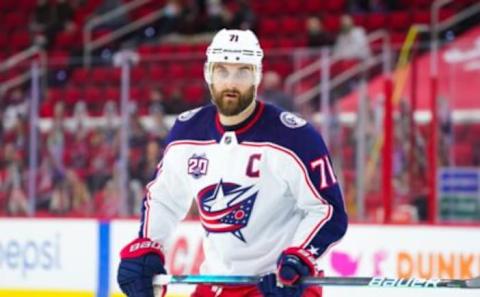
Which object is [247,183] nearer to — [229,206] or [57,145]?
[229,206]

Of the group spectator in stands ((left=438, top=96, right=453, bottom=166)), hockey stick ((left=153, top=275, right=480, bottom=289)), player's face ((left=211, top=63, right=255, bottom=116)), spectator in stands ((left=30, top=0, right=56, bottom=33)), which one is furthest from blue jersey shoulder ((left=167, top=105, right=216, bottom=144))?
spectator in stands ((left=30, top=0, right=56, bottom=33))

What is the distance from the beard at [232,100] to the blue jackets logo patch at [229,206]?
0.22 m

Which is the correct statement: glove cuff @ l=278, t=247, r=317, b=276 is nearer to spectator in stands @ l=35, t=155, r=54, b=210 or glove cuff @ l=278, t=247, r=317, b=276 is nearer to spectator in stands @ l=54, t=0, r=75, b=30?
spectator in stands @ l=35, t=155, r=54, b=210

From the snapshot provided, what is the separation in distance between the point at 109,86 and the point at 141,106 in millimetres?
307

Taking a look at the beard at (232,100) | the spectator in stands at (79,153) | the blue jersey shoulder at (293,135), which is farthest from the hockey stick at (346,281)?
the spectator in stands at (79,153)

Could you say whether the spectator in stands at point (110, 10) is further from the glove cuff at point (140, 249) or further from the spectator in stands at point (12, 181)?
the glove cuff at point (140, 249)

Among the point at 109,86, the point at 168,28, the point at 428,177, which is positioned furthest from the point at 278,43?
the point at 428,177

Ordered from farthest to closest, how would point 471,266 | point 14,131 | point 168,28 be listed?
point 168,28
point 14,131
point 471,266

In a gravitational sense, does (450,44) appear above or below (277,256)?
above

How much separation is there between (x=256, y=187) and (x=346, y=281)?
0.39 metres

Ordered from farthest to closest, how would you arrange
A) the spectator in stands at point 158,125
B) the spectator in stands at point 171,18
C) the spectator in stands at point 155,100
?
the spectator in stands at point 171,18
the spectator in stands at point 155,100
the spectator in stands at point 158,125

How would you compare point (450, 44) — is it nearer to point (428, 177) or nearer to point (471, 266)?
point (428, 177)

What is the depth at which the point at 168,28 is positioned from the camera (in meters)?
13.6

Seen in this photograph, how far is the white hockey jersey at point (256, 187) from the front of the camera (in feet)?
13.6
